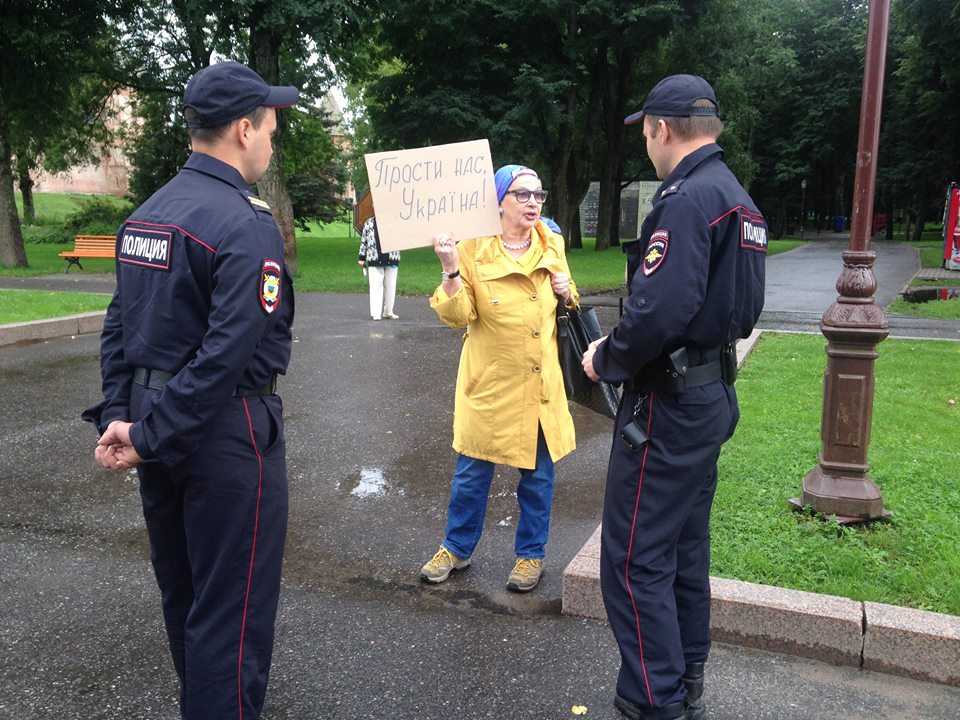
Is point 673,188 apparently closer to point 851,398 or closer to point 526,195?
point 526,195

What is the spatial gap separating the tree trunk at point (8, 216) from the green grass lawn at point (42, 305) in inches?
320

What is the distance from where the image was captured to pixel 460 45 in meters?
26.5

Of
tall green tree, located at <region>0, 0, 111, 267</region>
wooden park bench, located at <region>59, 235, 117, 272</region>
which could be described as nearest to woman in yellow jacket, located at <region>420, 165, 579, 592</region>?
tall green tree, located at <region>0, 0, 111, 267</region>

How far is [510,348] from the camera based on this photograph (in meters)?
3.74

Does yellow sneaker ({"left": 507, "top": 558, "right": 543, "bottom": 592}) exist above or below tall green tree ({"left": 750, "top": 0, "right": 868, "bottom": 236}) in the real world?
below

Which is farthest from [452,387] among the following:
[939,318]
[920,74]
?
[920,74]

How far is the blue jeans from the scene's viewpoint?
12.7ft

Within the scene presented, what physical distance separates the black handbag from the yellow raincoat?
5 centimetres

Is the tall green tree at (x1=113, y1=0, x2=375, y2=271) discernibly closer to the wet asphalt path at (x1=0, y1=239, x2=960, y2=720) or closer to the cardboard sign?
the wet asphalt path at (x1=0, y1=239, x2=960, y2=720)

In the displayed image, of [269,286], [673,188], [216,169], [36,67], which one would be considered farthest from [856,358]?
[36,67]

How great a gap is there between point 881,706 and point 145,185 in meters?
37.0

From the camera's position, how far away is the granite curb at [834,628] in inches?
126

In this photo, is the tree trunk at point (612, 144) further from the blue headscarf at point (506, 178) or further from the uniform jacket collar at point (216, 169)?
the uniform jacket collar at point (216, 169)

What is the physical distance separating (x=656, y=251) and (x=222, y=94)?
1344 millimetres
